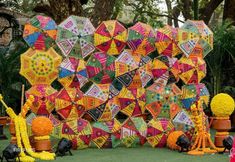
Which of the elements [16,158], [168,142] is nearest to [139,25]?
[168,142]

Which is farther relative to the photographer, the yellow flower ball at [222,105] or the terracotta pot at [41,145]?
the yellow flower ball at [222,105]

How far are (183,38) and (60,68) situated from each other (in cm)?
187

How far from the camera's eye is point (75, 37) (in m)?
7.23

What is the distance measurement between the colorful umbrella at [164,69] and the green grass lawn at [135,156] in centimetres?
104

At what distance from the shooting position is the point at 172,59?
7480 millimetres

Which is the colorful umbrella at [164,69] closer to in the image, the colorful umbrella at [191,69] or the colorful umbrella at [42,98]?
the colorful umbrella at [191,69]

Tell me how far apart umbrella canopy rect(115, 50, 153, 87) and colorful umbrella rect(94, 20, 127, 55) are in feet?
0.44

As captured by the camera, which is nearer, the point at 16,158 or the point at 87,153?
the point at 16,158

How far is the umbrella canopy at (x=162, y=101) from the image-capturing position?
7.42 m

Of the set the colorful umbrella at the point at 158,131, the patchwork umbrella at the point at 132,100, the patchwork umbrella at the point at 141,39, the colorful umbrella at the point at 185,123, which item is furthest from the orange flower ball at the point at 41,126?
the colorful umbrella at the point at 185,123

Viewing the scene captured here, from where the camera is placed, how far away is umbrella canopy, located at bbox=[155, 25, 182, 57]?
24.4 ft

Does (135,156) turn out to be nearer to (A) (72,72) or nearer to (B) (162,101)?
(B) (162,101)

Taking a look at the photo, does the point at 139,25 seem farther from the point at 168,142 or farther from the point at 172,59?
the point at 168,142

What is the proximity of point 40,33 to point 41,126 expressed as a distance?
140cm
